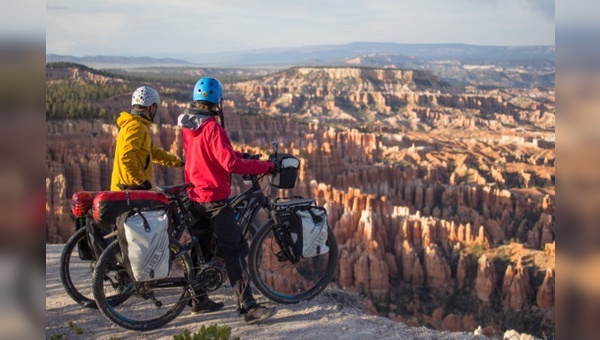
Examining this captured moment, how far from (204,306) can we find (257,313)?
592 millimetres

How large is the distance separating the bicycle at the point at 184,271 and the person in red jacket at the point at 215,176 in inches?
6.0

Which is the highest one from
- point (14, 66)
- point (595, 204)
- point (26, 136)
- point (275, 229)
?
point (14, 66)

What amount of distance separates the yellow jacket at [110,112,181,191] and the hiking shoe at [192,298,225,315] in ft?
4.01

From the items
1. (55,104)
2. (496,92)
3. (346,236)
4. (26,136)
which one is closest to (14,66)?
(26,136)

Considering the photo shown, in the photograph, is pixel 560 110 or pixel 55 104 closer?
pixel 560 110

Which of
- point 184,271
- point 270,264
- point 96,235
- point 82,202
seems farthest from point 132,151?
point 270,264

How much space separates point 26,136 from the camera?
1.79 m

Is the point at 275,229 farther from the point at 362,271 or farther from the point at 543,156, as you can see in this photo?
the point at 543,156

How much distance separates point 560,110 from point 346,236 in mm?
26496

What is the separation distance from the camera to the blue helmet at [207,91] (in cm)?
465

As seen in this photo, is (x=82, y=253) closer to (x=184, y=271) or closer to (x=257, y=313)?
(x=184, y=271)

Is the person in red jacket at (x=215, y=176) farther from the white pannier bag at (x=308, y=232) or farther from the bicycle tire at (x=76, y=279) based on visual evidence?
the bicycle tire at (x=76, y=279)

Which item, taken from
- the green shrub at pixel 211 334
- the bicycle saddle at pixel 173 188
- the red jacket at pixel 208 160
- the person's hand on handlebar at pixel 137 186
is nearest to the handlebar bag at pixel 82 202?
the person's hand on handlebar at pixel 137 186

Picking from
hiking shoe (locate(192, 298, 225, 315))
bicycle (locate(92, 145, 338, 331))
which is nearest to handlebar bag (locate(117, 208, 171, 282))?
bicycle (locate(92, 145, 338, 331))
